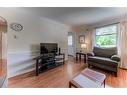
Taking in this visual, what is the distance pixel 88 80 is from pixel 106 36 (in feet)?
11.0

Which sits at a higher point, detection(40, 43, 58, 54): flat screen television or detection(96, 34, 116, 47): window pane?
detection(96, 34, 116, 47): window pane

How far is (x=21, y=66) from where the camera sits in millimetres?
3158

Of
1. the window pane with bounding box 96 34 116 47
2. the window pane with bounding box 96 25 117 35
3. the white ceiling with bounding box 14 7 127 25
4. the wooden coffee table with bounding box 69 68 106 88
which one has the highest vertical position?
the white ceiling with bounding box 14 7 127 25

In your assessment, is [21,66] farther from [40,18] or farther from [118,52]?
[118,52]

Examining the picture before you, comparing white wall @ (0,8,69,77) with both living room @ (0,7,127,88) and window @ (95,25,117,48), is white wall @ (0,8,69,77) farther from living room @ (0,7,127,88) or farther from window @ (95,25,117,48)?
window @ (95,25,117,48)

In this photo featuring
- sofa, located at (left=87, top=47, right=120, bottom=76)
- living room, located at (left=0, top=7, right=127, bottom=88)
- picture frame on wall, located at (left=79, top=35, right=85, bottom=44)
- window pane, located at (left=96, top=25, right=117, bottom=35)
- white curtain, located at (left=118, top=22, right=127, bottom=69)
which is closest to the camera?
living room, located at (left=0, top=7, right=127, bottom=88)

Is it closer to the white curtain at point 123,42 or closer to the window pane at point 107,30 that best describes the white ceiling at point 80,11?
the white curtain at point 123,42

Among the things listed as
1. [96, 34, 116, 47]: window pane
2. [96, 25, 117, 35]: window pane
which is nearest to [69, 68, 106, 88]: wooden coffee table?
[96, 34, 116, 47]: window pane

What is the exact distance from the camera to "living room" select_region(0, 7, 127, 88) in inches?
107

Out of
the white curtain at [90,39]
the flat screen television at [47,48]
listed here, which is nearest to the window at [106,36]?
the white curtain at [90,39]

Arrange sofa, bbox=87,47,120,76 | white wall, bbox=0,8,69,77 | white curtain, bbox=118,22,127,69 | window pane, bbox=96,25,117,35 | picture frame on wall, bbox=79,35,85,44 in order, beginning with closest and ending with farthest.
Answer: white wall, bbox=0,8,69,77
sofa, bbox=87,47,120,76
white curtain, bbox=118,22,127,69
window pane, bbox=96,25,117,35
picture frame on wall, bbox=79,35,85,44

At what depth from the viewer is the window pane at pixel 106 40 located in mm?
4257
